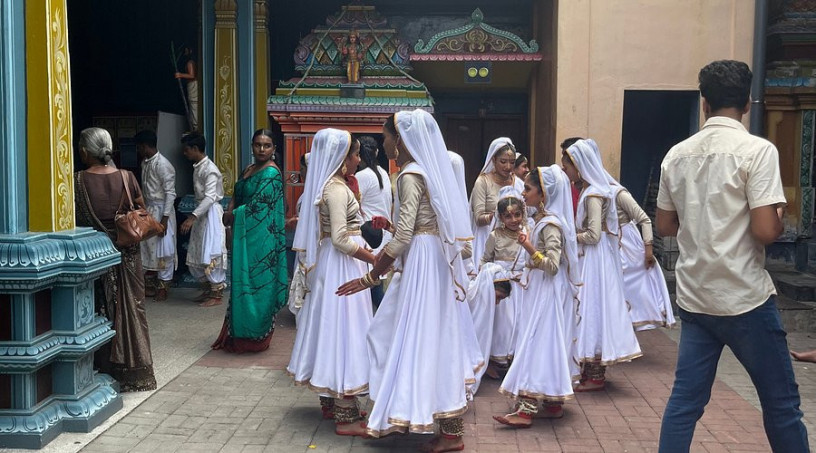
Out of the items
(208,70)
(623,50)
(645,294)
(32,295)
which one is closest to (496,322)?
(645,294)

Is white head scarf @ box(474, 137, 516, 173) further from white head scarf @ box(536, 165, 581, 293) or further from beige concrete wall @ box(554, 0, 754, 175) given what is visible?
beige concrete wall @ box(554, 0, 754, 175)

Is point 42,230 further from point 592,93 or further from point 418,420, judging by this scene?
point 592,93

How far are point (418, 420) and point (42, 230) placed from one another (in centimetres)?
228

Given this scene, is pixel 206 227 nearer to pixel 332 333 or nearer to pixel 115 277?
pixel 115 277

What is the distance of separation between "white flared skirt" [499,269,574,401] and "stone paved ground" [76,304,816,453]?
0.23 metres

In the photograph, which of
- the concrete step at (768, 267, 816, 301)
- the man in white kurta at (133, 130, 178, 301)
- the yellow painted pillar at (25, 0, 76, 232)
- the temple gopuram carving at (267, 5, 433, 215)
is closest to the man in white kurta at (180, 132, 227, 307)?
the man in white kurta at (133, 130, 178, 301)

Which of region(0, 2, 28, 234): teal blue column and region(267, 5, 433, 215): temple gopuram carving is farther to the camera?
region(267, 5, 433, 215): temple gopuram carving

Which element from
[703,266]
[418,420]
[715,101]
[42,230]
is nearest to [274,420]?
[418,420]

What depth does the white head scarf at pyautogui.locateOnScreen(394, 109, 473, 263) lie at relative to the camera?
13.0 feet

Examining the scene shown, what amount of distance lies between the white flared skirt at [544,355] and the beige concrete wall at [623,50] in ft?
15.2

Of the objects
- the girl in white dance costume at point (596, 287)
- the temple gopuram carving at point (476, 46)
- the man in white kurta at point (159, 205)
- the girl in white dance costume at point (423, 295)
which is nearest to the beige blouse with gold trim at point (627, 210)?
the girl in white dance costume at point (596, 287)

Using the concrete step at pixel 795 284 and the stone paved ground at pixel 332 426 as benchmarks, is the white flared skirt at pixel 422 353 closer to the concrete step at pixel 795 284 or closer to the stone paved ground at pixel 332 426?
the stone paved ground at pixel 332 426

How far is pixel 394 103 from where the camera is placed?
9102 millimetres

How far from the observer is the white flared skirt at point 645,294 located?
6363 millimetres
